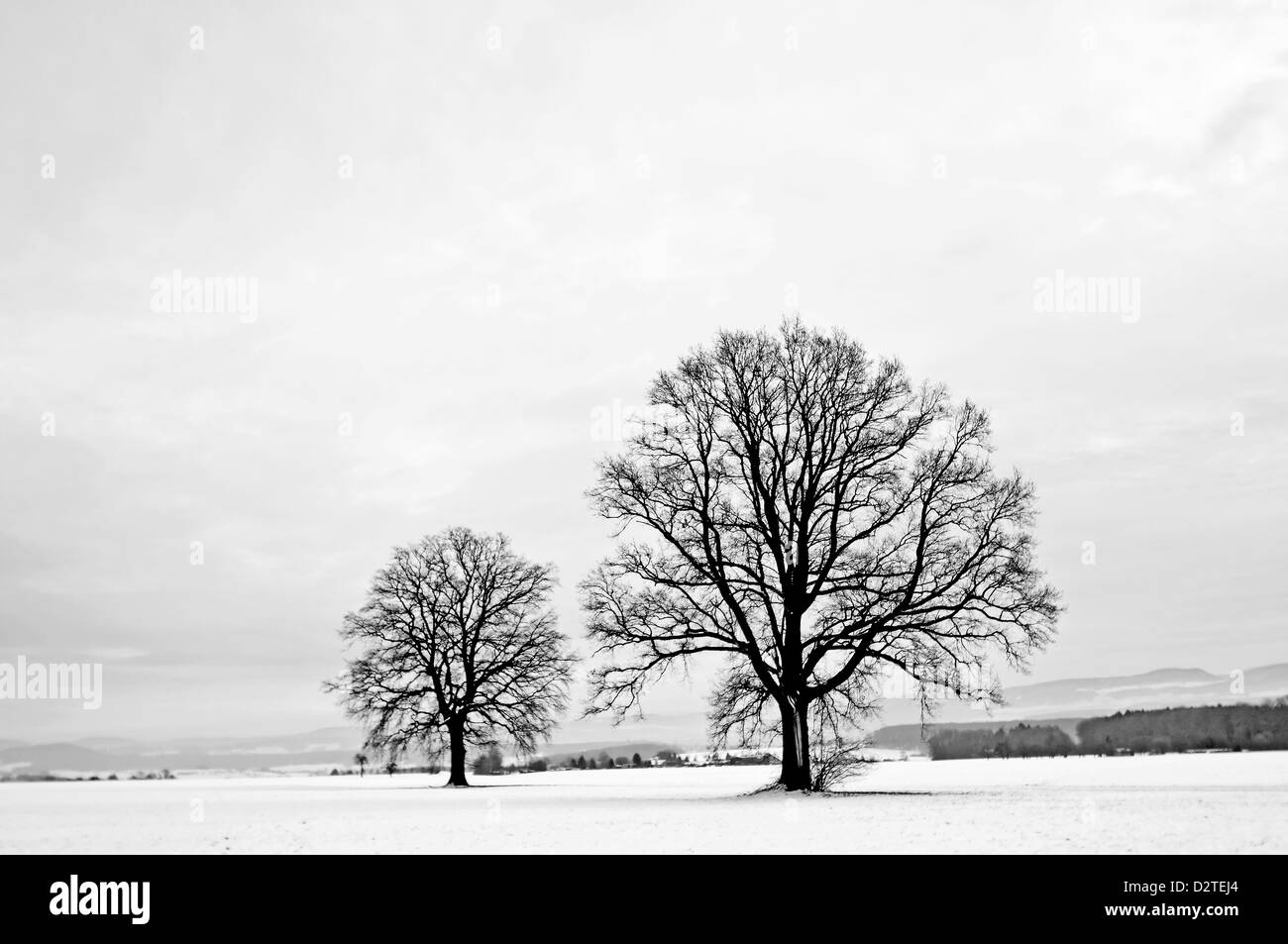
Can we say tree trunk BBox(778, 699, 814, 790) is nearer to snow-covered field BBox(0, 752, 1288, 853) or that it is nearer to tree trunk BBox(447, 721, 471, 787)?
snow-covered field BBox(0, 752, 1288, 853)

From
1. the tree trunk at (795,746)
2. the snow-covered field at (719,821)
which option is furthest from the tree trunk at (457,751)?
the tree trunk at (795,746)

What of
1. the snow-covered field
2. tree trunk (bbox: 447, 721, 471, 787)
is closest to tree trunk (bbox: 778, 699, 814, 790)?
the snow-covered field

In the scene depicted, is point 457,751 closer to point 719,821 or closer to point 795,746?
point 795,746

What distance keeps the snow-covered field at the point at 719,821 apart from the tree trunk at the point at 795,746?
160 cm

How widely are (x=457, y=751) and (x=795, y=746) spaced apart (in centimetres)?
2392

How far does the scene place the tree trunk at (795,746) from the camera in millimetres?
33134

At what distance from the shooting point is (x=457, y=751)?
Answer: 5209 centimetres

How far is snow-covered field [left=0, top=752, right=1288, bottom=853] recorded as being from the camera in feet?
57.6

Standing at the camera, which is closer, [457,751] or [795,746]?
[795,746]

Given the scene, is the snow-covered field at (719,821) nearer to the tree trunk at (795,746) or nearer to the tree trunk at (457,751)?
the tree trunk at (795,746)

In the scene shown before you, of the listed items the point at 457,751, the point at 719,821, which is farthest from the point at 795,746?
the point at 457,751

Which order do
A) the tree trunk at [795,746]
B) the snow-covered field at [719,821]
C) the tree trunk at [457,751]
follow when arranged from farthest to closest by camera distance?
the tree trunk at [457,751], the tree trunk at [795,746], the snow-covered field at [719,821]

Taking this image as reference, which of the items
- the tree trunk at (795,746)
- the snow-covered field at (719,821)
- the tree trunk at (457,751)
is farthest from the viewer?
the tree trunk at (457,751)
